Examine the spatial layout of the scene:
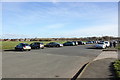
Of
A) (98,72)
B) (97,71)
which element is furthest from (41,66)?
(98,72)

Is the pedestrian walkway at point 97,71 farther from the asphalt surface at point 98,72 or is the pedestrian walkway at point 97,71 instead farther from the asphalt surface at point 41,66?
the asphalt surface at point 41,66

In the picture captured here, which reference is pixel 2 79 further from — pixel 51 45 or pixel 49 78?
pixel 51 45

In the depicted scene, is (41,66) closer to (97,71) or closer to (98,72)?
(97,71)

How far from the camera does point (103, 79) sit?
23.5 feet

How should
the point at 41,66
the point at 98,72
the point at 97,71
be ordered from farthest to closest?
1. the point at 41,66
2. the point at 97,71
3. the point at 98,72

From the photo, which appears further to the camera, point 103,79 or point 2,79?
point 2,79

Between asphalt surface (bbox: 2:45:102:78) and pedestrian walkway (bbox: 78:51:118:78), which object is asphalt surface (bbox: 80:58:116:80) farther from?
asphalt surface (bbox: 2:45:102:78)

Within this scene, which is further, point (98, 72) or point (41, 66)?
point (41, 66)

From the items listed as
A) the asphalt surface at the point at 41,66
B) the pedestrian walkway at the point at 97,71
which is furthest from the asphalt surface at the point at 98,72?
the asphalt surface at the point at 41,66

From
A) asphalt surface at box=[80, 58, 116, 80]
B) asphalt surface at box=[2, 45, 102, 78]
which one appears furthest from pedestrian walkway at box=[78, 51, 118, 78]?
asphalt surface at box=[2, 45, 102, 78]

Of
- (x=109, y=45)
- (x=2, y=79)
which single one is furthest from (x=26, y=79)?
(x=109, y=45)

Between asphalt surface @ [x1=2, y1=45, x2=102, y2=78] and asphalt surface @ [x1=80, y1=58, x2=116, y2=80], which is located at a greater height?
asphalt surface @ [x1=80, y1=58, x2=116, y2=80]

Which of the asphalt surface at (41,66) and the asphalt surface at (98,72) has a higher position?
the asphalt surface at (98,72)

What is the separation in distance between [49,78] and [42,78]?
341mm
